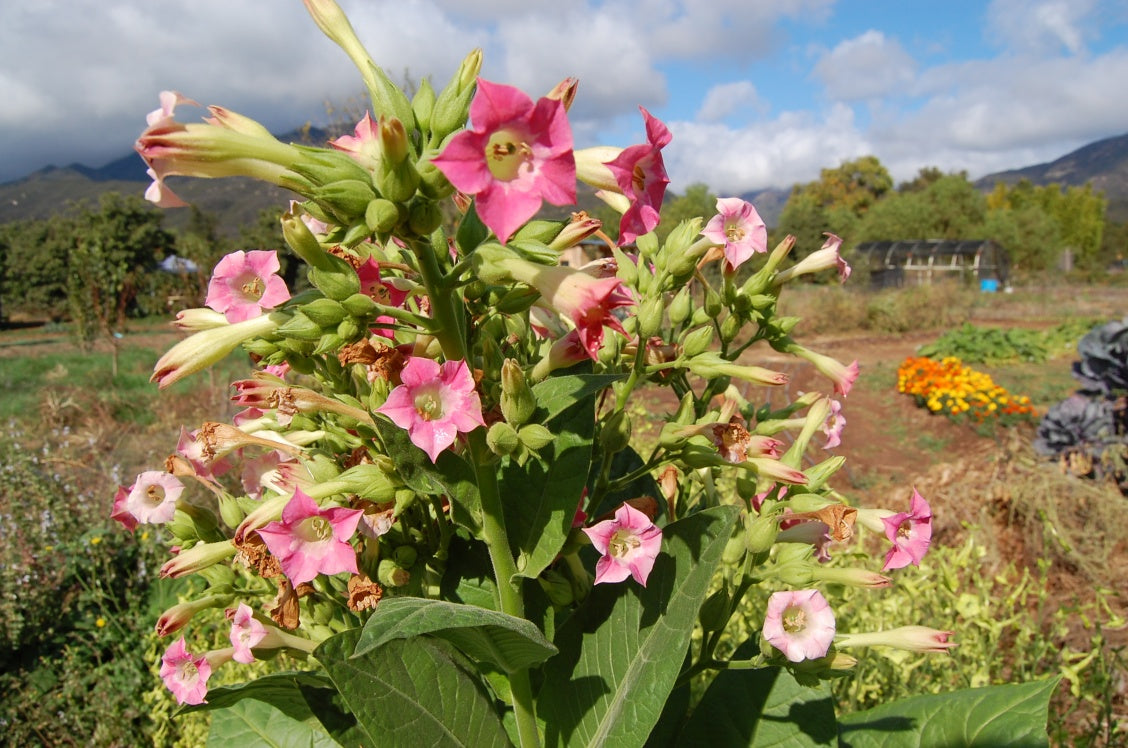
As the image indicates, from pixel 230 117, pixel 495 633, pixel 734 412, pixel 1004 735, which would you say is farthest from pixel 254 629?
pixel 1004 735

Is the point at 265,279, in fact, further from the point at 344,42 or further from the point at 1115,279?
the point at 1115,279

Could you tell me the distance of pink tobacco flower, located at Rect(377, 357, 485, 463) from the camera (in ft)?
2.37

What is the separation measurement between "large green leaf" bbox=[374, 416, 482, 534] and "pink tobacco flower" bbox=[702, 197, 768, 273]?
1.52 feet

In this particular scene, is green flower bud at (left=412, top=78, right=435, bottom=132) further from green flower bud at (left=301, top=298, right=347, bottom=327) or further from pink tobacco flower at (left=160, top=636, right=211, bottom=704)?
pink tobacco flower at (left=160, top=636, right=211, bottom=704)

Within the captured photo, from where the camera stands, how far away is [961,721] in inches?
43.9

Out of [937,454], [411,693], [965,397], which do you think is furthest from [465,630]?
[965,397]

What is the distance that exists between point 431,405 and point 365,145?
32 cm

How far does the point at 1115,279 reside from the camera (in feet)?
113

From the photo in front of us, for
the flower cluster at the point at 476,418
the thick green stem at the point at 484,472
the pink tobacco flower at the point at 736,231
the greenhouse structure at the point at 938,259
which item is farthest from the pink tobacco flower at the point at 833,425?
the greenhouse structure at the point at 938,259

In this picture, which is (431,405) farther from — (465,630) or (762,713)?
(762,713)

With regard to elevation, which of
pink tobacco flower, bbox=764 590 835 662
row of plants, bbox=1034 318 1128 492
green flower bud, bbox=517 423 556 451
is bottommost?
row of plants, bbox=1034 318 1128 492

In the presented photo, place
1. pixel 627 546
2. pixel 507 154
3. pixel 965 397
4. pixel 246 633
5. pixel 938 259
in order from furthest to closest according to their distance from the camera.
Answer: pixel 938 259
pixel 965 397
pixel 246 633
pixel 627 546
pixel 507 154

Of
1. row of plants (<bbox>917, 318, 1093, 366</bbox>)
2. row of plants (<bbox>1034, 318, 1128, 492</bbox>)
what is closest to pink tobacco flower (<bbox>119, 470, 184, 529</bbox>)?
row of plants (<bbox>1034, 318, 1128, 492</bbox>)

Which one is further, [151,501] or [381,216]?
[151,501]
